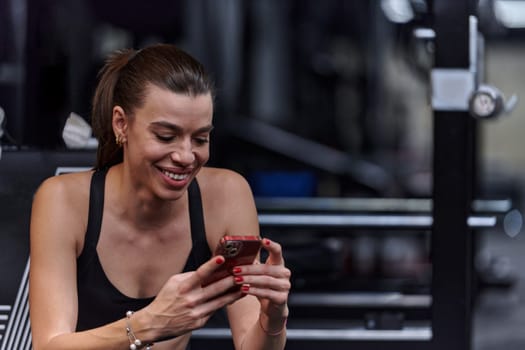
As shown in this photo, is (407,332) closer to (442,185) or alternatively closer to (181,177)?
(442,185)

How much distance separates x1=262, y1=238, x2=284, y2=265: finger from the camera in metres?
Answer: 2.04

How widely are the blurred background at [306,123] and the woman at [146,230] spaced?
0.33 meters

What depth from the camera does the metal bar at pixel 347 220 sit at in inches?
143

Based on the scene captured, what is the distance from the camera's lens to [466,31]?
9.57 feet

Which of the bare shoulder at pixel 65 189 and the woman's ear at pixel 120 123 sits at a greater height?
the woman's ear at pixel 120 123

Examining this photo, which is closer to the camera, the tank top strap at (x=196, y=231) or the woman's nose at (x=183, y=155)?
the woman's nose at (x=183, y=155)

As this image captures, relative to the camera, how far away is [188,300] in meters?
1.99

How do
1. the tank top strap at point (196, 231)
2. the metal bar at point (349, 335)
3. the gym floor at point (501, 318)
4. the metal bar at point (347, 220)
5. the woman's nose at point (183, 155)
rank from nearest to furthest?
the woman's nose at point (183, 155) → the tank top strap at point (196, 231) → the metal bar at point (349, 335) → the metal bar at point (347, 220) → the gym floor at point (501, 318)

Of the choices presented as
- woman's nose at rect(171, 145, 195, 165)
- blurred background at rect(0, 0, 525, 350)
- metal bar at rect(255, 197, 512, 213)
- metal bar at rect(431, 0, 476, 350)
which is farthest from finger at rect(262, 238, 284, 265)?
metal bar at rect(255, 197, 512, 213)

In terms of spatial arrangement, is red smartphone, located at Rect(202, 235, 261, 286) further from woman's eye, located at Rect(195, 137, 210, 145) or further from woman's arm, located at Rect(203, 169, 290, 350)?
woman's eye, located at Rect(195, 137, 210, 145)

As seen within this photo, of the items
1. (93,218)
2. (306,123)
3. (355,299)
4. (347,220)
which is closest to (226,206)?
(93,218)

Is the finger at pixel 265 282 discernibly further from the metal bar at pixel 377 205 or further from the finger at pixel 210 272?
the metal bar at pixel 377 205

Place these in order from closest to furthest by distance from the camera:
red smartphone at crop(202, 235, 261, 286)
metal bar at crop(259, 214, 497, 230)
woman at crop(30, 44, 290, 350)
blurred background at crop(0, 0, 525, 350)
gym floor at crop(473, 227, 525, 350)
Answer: red smartphone at crop(202, 235, 261, 286), woman at crop(30, 44, 290, 350), blurred background at crop(0, 0, 525, 350), metal bar at crop(259, 214, 497, 230), gym floor at crop(473, 227, 525, 350)

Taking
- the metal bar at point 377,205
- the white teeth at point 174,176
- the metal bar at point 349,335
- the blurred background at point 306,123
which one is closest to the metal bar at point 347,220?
the blurred background at point 306,123
